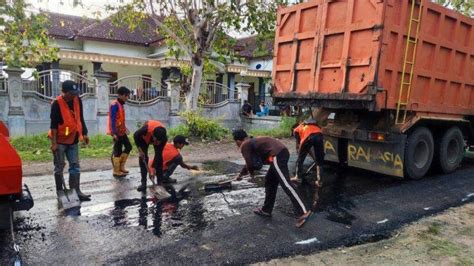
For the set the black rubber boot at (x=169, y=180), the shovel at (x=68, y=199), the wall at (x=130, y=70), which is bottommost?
the black rubber boot at (x=169, y=180)

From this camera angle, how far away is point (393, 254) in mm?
3697

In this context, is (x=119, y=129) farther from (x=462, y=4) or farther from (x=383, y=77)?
(x=462, y=4)

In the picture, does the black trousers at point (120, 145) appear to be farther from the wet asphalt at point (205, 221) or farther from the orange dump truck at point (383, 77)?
the orange dump truck at point (383, 77)

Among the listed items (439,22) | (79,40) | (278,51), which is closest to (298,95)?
(278,51)

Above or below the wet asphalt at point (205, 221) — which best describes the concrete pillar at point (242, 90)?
above

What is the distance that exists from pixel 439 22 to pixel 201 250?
18.5 ft

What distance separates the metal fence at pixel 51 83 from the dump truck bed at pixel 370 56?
290 inches

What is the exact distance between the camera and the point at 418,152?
673 cm

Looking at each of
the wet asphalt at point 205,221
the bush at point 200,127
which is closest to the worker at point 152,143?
the wet asphalt at point 205,221

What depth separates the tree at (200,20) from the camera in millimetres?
11375

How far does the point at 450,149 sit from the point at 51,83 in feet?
36.5

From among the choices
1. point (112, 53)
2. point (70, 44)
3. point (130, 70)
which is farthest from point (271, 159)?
point (70, 44)

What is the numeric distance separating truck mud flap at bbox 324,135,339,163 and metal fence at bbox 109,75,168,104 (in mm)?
7958

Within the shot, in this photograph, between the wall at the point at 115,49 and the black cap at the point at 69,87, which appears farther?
the wall at the point at 115,49
